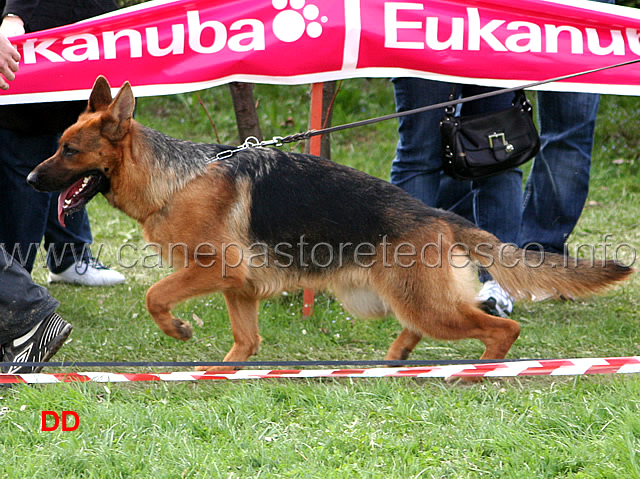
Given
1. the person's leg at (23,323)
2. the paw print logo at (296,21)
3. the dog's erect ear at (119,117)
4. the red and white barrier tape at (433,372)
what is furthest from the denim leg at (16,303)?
the paw print logo at (296,21)

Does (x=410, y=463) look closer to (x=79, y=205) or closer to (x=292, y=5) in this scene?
(x=79, y=205)

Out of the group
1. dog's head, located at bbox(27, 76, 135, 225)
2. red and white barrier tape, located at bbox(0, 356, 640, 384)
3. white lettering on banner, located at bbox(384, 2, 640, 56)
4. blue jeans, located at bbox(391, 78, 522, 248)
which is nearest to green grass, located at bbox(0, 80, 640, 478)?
red and white barrier tape, located at bbox(0, 356, 640, 384)

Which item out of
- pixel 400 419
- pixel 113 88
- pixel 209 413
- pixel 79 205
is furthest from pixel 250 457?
pixel 113 88

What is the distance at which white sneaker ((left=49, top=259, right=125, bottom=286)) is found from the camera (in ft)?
18.1

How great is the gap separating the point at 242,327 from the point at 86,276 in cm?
203

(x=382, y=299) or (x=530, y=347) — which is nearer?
(x=382, y=299)

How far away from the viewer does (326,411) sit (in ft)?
10.2

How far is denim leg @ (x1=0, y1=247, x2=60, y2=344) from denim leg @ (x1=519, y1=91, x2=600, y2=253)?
3179mm

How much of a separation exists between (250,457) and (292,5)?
2535 mm

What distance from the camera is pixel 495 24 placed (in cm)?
415

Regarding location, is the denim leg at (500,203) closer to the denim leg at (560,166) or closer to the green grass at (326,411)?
the denim leg at (560,166)

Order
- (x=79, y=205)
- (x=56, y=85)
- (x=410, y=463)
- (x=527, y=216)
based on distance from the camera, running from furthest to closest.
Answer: (x=527, y=216) < (x=56, y=85) < (x=79, y=205) < (x=410, y=463)

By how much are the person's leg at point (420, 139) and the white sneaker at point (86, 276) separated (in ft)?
7.59

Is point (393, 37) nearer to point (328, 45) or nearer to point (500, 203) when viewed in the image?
point (328, 45)
